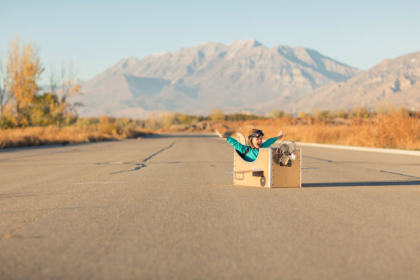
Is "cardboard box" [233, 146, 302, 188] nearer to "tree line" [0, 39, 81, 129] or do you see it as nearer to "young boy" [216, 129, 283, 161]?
"young boy" [216, 129, 283, 161]

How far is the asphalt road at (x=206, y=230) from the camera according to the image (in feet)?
16.1

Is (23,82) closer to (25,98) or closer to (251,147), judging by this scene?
(25,98)

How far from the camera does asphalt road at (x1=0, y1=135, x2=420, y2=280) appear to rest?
16.1ft

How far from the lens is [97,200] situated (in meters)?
9.08

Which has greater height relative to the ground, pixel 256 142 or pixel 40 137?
pixel 256 142

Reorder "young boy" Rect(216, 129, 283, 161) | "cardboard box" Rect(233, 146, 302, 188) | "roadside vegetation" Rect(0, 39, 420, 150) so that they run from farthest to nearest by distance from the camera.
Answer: "roadside vegetation" Rect(0, 39, 420, 150)
"young boy" Rect(216, 129, 283, 161)
"cardboard box" Rect(233, 146, 302, 188)

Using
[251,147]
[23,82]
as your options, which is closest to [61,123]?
[23,82]

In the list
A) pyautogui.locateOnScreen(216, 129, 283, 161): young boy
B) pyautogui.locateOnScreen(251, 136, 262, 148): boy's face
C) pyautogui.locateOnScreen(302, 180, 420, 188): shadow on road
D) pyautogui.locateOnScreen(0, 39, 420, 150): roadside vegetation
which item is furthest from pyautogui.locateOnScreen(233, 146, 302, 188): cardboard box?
pyautogui.locateOnScreen(0, 39, 420, 150): roadside vegetation

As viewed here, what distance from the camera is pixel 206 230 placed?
6.59m

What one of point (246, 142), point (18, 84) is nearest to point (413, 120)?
point (246, 142)

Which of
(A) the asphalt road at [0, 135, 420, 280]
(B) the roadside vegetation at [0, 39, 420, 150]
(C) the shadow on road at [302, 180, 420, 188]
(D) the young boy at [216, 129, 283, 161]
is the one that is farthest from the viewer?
(B) the roadside vegetation at [0, 39, 420, 150]

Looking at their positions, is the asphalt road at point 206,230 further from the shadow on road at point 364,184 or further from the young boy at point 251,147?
the young boy at point 251,147

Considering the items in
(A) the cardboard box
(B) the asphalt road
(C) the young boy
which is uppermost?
(C) the young boy

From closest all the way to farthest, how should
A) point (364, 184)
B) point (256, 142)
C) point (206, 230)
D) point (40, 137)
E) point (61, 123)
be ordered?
point (206, 230) → point (256, 142) → point (364, 184) → point (40, 137) → point (61, 123)
